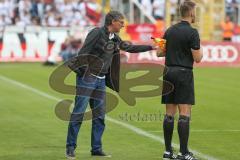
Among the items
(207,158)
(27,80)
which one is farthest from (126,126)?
(27,80)

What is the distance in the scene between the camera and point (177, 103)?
10273 millimetres

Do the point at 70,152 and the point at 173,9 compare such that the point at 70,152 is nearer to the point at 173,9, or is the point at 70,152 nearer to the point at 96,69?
the point at 96,69

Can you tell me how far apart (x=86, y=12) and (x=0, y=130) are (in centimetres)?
2808

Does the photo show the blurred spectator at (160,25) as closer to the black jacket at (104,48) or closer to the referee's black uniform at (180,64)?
the black jacket at (104,48)

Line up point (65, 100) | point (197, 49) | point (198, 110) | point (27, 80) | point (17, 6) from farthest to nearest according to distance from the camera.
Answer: point (17, 6) < point (27, 80) < point (65, 100) < point (198, 110) < point (197, 49)

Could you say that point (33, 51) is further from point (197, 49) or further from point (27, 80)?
point (197, 49)

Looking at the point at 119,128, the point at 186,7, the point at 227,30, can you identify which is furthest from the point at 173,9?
the point at 186,7

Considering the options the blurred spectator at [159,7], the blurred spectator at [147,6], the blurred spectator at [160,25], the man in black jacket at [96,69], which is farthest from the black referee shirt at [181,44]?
the blurred spectator at [159,7]

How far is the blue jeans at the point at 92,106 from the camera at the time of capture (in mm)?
10594

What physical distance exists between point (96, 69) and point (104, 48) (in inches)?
12.2

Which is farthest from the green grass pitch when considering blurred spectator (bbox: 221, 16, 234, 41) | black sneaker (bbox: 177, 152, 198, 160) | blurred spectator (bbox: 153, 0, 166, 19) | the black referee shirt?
blurred spectator (bbox: 153, 0, 166, 19)

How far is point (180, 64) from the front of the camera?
1023cm

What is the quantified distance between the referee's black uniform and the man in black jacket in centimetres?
43

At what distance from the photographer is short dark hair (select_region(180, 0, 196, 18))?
10023 millimetres
